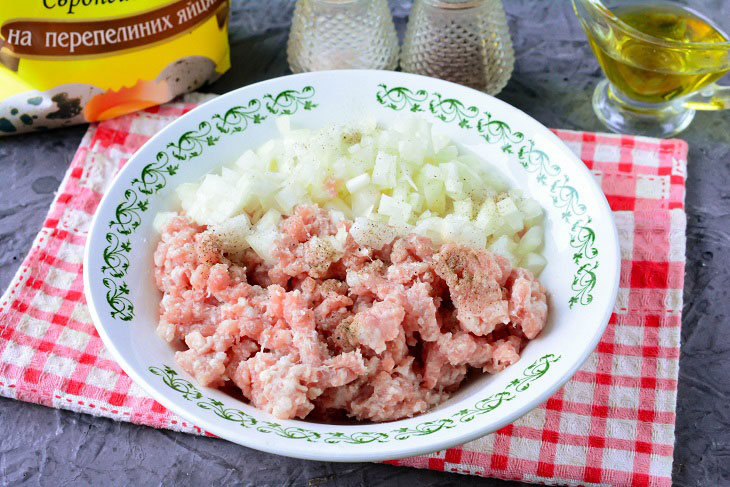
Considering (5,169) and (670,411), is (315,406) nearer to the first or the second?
(670,411)

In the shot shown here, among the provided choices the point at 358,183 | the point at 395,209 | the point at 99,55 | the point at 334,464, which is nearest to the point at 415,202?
the point at 395,209

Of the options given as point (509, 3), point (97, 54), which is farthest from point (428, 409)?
point (509, 3)

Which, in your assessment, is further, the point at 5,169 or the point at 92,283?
the point at 5,169

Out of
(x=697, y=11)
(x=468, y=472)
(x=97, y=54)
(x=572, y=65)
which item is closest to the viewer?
(x=468, y=472)

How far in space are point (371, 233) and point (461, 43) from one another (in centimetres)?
119

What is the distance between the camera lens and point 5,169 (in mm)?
2834

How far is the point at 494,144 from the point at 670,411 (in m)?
0.96

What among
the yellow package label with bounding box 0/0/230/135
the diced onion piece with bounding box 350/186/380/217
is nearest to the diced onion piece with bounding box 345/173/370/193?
the diced onion piece with bounding box 350/186/380/217

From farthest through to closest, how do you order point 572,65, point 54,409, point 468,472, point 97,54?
point 572,65
point 97,54
point 54,409
point 468,472

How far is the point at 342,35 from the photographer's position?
113 inches

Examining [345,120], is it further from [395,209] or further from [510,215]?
[510,215]

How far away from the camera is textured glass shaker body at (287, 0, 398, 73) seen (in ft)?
9.30

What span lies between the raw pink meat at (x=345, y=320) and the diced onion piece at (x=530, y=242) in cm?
17

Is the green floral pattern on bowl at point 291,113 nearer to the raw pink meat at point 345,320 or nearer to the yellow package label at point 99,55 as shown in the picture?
the raw pink meat at point 345,320
